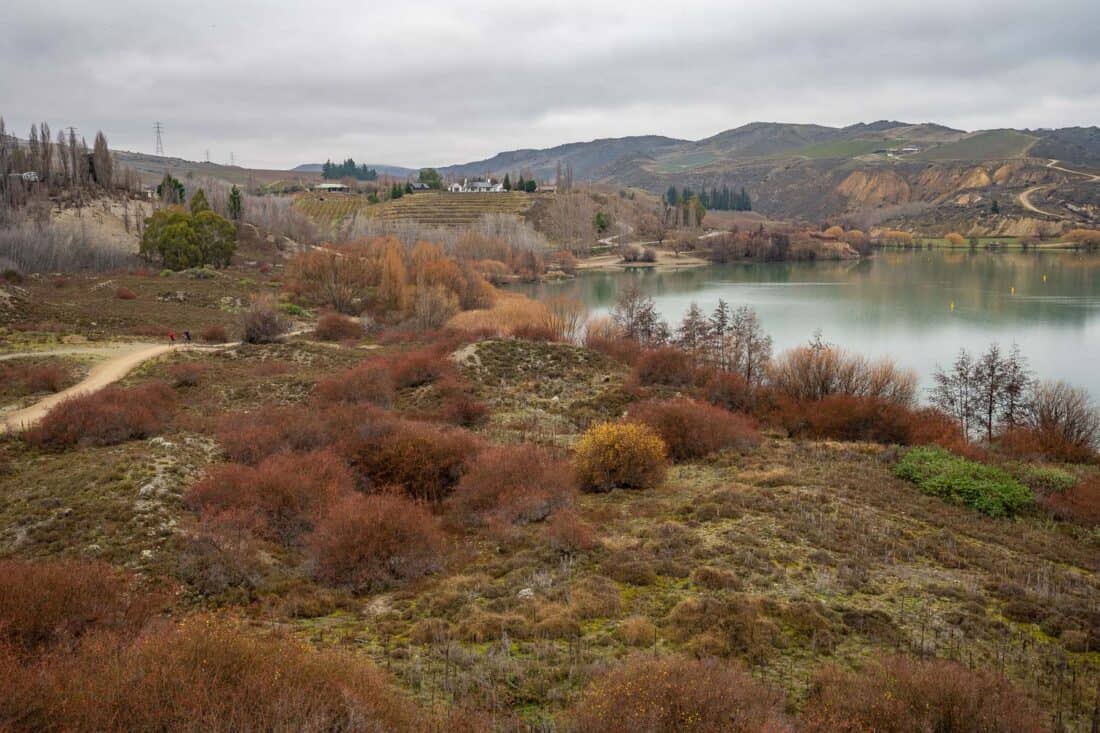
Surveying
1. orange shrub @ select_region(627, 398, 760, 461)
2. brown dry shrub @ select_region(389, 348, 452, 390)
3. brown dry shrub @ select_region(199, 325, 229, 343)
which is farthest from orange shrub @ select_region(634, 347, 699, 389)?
brown dry shrub @ select_region(199, 325, 229, 343)

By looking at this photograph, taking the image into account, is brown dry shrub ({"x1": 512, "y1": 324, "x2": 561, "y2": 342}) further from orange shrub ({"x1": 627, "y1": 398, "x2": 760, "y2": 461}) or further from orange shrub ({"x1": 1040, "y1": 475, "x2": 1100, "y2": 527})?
orange shrub ({"x1": 1040, "y1": 475, "x2": 1100, "y2": 527})

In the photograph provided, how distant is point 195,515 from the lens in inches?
460

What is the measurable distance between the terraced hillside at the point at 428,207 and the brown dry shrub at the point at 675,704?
103208 millimetres

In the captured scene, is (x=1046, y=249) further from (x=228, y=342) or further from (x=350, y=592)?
(x=350, y=592)

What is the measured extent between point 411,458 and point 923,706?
1058 cm

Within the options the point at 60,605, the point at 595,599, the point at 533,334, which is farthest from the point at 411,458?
the point at 533,334

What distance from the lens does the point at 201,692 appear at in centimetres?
547

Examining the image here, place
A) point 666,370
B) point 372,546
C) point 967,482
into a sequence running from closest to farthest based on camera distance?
point 372,546, point 967,482, point 666,370

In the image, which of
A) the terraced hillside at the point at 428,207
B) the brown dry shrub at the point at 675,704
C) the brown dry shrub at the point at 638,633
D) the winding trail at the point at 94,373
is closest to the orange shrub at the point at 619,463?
the brown dry shrub at the point at 638,633

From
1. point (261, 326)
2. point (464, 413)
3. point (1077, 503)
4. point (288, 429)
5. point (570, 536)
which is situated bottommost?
point (1077, 503)

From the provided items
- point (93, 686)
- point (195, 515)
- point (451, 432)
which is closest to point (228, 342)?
point (451, 432)

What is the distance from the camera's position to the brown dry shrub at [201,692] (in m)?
5.26

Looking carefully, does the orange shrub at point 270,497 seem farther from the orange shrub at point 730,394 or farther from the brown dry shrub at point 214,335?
the brown dry shrub at point 214,335

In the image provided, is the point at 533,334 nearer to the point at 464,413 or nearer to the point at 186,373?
the point at 464,413
